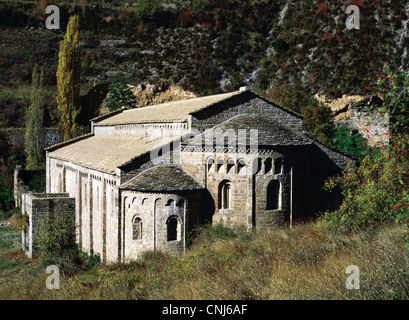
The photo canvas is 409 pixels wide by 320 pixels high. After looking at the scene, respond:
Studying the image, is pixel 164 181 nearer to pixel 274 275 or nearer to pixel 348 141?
pixel 274 275

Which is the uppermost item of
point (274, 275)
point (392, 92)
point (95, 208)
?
point (392, 92)

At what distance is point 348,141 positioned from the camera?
30.3 metres

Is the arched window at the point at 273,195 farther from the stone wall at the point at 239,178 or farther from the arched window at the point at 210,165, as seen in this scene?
the arched window at the point at 210,165

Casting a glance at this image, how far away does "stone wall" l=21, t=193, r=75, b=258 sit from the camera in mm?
19750

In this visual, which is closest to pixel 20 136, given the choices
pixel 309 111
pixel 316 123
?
pixel 309 111

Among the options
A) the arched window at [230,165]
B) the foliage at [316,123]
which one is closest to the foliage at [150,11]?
the foliage at [316,123]

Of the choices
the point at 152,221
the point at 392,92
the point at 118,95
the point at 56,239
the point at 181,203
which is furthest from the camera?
the point at 118,95

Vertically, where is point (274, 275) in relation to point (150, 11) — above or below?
below

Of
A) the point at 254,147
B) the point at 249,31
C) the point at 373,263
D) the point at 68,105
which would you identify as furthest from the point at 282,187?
the point at 249,31

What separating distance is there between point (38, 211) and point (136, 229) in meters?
6.64

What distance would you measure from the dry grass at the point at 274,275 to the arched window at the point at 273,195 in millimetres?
4923

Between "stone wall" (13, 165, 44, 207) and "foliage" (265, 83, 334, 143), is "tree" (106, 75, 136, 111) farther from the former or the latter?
"foliage" (265, 83, 334, 143)

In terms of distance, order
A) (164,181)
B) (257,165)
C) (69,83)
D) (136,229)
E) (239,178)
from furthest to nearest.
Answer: (69,83), (239,178), (257,165), (136,229), (164,181)
